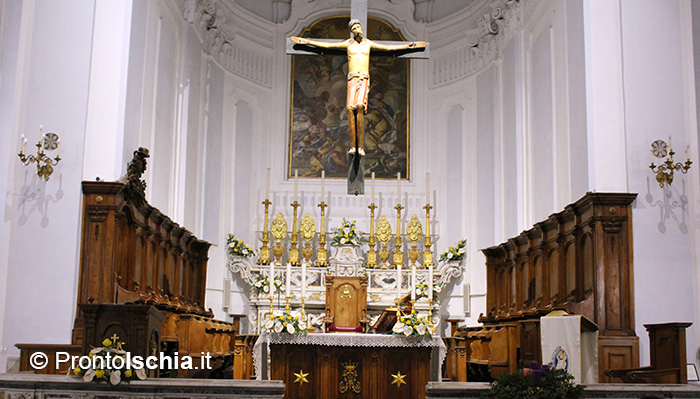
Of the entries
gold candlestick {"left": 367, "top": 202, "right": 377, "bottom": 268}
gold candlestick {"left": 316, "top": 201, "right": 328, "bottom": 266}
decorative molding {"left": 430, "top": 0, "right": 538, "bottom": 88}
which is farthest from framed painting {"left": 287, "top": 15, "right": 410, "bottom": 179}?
gold candlestick {"left": 367, "top": 202, "right": 377, "bottom": 268}

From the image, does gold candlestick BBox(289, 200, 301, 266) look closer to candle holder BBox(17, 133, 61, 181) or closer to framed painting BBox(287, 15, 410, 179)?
framed painting BBox(287, 15, 410, 179)

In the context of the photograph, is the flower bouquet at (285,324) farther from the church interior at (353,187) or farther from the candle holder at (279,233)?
the candle holder at (279,233)

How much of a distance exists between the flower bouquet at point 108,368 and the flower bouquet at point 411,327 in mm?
4254

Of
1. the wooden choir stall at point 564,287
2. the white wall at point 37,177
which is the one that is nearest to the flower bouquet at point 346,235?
the wooden choir stall at point 564,287

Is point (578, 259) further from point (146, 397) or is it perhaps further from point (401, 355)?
point (146, 397)

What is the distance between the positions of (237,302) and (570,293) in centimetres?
777

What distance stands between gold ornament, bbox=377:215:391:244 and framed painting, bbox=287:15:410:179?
1.52m

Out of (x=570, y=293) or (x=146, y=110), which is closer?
(x=570, y=293)

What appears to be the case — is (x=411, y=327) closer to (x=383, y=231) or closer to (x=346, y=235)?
(x=346, y=235)

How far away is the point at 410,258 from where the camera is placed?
16406mm

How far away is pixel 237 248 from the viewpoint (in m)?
16.3

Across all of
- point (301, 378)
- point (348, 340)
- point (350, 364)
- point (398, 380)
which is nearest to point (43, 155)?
point (301, 378)

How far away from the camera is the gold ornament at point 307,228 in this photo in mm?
16500

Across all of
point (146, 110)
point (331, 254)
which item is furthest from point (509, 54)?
point (146, 110)
